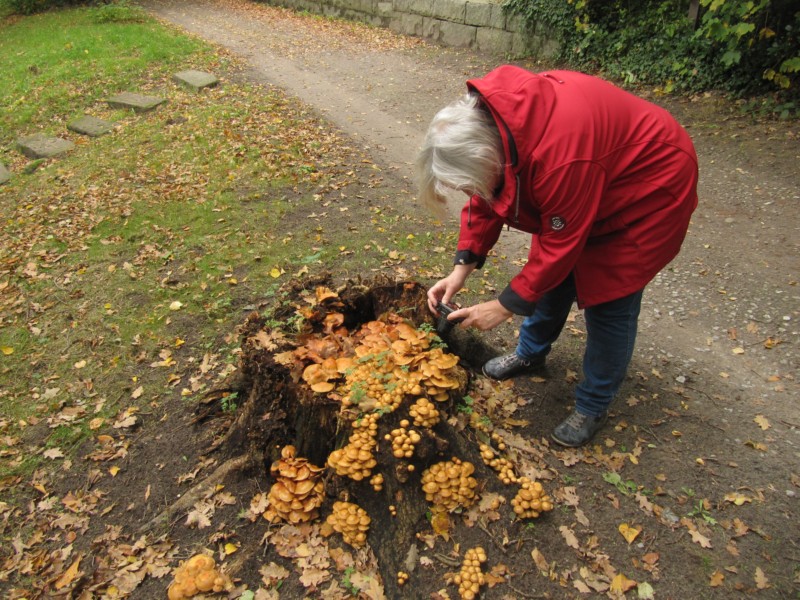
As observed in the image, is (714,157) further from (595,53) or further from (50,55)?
(50,55)

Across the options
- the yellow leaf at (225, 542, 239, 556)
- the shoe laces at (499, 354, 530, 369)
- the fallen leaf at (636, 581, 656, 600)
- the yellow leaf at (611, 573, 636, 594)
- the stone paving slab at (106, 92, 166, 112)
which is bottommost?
the stone paving slab at (106, 92, 166, 112)

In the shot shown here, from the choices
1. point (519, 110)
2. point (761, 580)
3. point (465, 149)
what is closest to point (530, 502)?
point (761, 580)

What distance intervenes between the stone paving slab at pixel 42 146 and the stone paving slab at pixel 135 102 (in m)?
1.33

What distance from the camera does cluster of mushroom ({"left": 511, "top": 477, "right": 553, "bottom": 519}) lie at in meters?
2.46

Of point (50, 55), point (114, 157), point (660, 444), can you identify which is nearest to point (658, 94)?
point (660, 444)

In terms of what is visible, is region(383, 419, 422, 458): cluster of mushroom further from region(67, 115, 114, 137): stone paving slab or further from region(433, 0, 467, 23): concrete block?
region(433, 0, 467, 23): concrete block

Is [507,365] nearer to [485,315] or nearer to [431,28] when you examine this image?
[485,315]

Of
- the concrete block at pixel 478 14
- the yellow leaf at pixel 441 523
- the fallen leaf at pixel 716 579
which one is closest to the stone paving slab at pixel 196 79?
the concrete block at pixel 478 14

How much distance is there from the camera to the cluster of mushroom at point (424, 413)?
2.37m

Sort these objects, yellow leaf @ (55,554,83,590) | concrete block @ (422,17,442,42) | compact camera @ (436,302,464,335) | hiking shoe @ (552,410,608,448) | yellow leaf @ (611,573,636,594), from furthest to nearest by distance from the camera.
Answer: concrete block @ (422,17,442,42) < hiking shoe @ (552,410,608,448) < compact camera @ (436,302,464,335) < yellow leaf @ (55,554,83,590) < yellow leaf @ (611,573,636,594)

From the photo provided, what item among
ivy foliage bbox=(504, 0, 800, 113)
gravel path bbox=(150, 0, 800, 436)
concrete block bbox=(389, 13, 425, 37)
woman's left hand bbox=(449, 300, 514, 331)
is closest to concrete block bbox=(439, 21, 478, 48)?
gravel path bbox=(150, 0, 800, 436)

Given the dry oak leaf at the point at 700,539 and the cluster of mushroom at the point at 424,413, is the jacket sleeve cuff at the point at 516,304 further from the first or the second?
the dry oak leaf at the point at 700,539

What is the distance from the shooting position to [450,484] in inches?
94.0

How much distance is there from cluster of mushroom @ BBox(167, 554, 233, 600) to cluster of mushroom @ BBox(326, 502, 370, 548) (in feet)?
1.77
